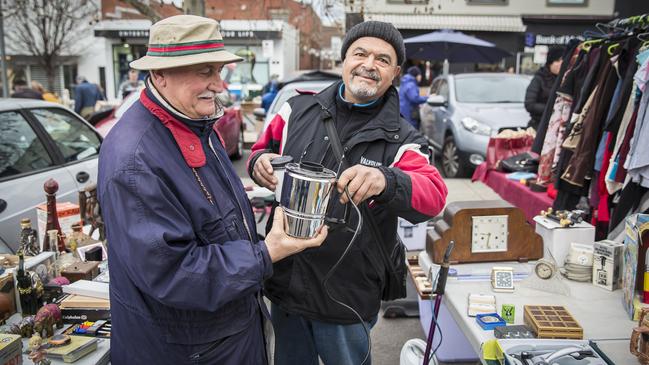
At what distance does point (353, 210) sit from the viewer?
2.03 m

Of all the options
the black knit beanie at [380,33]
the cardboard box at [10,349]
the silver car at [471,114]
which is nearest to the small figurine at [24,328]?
the cardboard box at [10,349]

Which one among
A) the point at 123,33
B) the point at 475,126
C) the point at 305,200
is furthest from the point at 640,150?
the point at 123,33

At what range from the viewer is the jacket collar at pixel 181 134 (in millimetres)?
1590

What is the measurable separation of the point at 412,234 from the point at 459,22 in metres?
16.7

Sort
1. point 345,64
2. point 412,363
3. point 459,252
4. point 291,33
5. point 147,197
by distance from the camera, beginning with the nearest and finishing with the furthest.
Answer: point 147,197 → point 345,64 → point 412,363 → point 459,252 → point 291,33

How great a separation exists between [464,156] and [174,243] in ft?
24.7

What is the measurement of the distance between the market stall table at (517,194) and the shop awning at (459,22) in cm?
1460

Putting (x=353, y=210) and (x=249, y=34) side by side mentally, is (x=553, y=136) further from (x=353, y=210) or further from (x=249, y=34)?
(x=249, y=34)

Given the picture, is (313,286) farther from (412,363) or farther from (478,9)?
(478,9)

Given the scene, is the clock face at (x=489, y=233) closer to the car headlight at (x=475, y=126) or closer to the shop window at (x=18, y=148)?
the shop window at (x=18, y=148)

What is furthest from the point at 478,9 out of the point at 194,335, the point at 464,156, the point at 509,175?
the point at 194,335

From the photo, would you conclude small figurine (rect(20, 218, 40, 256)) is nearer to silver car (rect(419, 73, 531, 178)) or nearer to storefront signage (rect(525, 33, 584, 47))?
silver car (rect(419, 73, 531, 178))

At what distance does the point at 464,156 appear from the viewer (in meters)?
8.45

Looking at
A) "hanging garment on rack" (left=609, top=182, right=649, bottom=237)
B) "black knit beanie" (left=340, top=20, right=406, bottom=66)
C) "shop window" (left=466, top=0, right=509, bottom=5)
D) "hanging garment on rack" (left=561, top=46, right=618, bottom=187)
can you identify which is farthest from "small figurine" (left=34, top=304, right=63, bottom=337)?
"shop window" (left=466, top=0, right=509, bottom=5)
